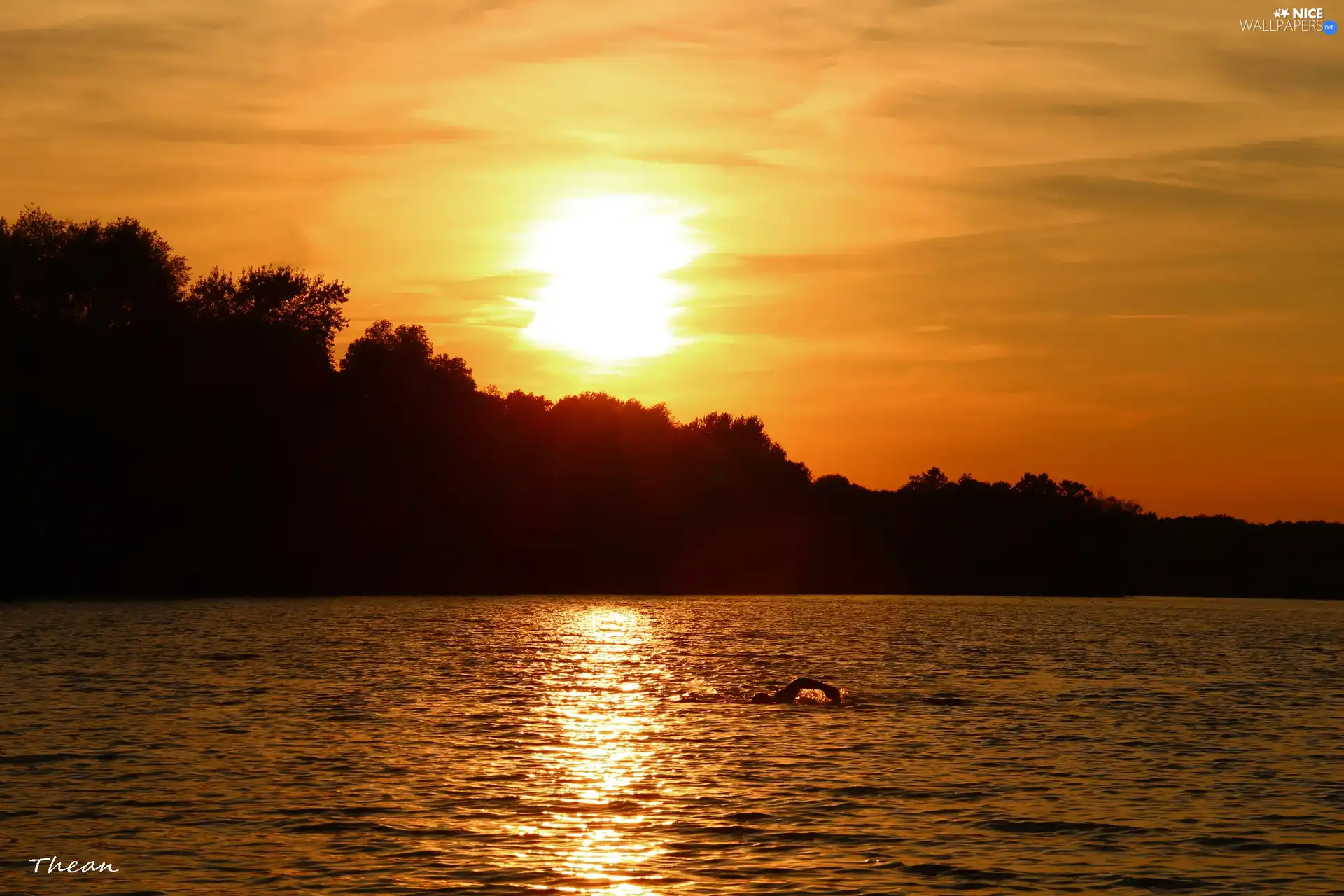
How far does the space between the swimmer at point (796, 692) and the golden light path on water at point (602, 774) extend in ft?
15.7

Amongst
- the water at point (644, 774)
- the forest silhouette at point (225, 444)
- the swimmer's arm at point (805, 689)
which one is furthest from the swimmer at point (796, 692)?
the forest silhouette at point (225, 444)

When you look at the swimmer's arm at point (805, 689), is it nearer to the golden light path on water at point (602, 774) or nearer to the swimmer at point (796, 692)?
the swimmer at point (796, 692)

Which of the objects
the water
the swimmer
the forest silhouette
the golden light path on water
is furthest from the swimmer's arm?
the forest silhouette

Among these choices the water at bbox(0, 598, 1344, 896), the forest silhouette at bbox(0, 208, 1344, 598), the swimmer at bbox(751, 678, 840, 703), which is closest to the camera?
the water at bbox(0, 598, 1344, 896)

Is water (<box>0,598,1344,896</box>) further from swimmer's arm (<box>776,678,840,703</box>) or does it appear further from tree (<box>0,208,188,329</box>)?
tree (<box>0,208,188,329</box>)

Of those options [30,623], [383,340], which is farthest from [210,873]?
[383,340]

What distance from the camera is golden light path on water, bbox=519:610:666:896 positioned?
26812 mm

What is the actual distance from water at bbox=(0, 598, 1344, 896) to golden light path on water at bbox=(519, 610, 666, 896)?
0.14 m

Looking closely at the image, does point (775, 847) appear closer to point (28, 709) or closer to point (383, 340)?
point (28, 709)

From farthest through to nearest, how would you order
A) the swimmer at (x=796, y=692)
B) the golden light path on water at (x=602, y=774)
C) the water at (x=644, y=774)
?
the swimmer at (x=796, y=692) → the golden light path on water at (x=602, y=774) → the water at (x=644, y=774)

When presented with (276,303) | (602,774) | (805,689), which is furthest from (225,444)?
(602,774)

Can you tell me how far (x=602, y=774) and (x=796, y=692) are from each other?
20.7 m

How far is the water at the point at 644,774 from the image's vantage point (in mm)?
26625

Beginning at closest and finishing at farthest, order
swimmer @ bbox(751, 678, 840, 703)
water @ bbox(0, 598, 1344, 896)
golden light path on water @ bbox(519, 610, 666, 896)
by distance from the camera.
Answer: water @ bbox(0, 598, 1344, 896) < golden light path on water @ bbox(519, 610, 666, 896) < swimmer @ bbox(751, 678, 840, 703)
